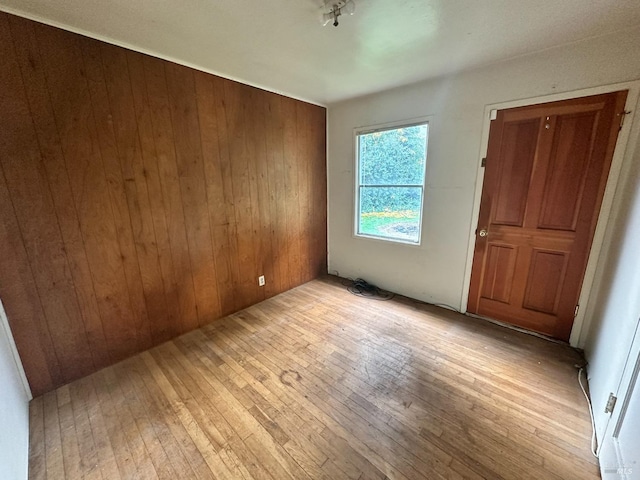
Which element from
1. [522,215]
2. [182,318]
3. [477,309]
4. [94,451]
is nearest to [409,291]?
[477,309]

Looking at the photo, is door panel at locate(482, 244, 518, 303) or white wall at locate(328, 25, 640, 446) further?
door panel at locate(482, 244, 518, 303)

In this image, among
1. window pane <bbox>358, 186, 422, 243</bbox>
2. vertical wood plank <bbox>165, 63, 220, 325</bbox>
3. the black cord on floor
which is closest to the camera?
vertical wood plank <bbox>165, 63, 220, 325</bbox>

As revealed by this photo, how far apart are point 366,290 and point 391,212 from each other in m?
1.07

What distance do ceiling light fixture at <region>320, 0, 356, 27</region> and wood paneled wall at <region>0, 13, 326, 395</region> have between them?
1.33m

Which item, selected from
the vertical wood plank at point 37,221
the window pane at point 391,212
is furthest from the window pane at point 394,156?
the vertical wood plank at point 37,221

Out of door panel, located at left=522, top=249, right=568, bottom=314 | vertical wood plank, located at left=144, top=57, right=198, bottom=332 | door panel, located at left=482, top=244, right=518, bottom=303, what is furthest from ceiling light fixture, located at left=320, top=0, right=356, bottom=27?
door panel, located at left=522, top=249, right=568, bottom=314

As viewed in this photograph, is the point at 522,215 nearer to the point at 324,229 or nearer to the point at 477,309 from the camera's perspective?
the point at 477,309

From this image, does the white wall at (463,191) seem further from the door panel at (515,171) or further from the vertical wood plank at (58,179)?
the vertical wood plank at (58,179)

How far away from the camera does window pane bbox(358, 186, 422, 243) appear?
299 centimetres

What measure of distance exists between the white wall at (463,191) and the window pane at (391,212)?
131 millimetres

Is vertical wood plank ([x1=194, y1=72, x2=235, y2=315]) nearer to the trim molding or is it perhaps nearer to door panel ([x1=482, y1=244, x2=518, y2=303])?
the trim molding

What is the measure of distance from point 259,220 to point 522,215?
2618 mm

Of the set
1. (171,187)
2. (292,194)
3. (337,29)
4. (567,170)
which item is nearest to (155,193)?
(171,187)

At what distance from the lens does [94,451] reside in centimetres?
143
